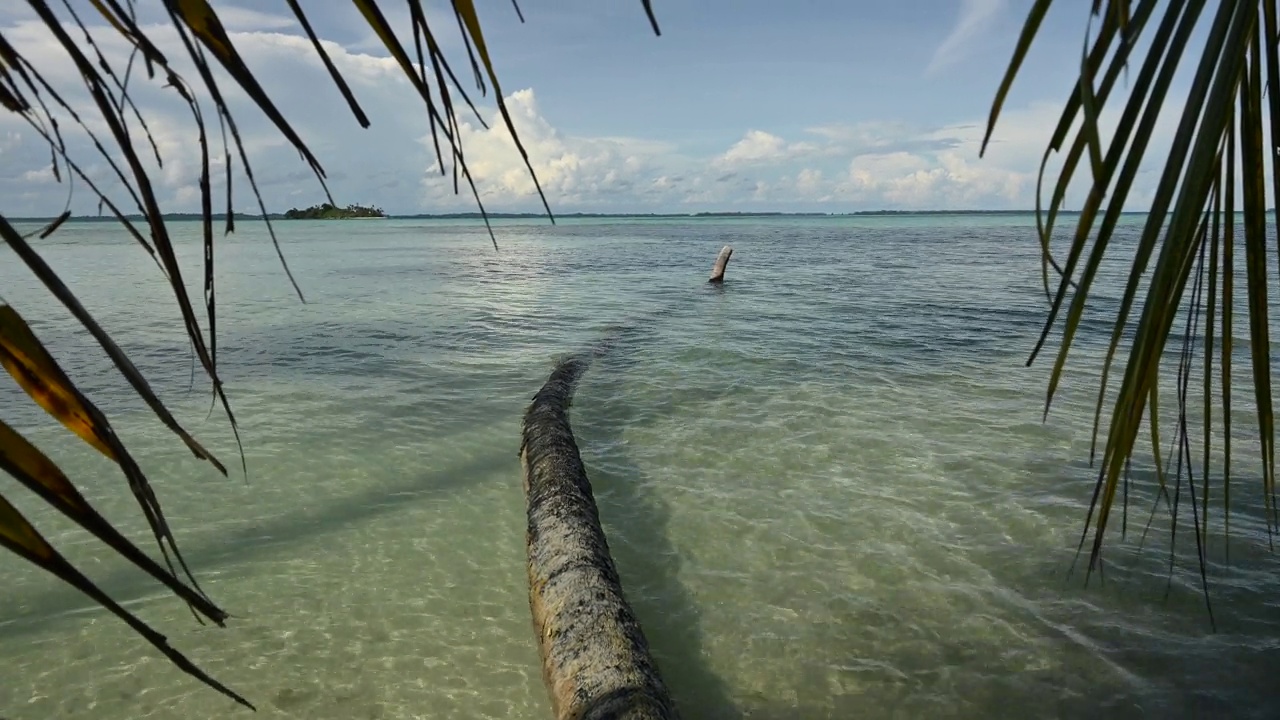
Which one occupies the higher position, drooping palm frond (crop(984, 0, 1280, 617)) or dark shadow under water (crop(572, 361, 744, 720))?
drooping palm frond (crop(984, 0, 1280, 617))

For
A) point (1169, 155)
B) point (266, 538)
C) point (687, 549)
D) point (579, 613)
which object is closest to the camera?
point (1169, 155)

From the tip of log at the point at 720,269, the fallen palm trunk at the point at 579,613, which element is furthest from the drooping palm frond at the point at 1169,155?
the tip of log at the point at 720,269

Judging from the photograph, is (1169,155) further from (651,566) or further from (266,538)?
(266,538)

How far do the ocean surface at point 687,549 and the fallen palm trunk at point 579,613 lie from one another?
11.4 inches

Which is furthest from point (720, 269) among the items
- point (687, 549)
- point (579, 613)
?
point (579, 613)

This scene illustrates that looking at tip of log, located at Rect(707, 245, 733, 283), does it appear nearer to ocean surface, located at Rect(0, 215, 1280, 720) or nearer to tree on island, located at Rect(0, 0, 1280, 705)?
ocean surface, located at Rect(0, 215, 1280, 720)

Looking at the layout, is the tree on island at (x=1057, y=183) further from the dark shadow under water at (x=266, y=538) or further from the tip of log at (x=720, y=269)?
the tip of log at (x=720, y=269)

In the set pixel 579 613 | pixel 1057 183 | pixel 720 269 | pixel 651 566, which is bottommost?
pixel 651 566

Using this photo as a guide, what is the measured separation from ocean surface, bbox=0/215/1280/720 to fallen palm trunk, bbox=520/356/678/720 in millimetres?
290

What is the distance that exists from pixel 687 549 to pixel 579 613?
57.8 inches

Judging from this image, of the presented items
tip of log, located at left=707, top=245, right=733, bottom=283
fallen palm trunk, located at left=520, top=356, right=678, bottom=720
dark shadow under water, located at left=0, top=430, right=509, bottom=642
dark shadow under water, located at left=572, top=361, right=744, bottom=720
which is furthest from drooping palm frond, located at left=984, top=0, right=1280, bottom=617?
tip of log, located at left=707, top=245, right=733, bottom=283

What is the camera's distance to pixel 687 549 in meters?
5.03

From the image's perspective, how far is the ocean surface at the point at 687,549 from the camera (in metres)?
3.66

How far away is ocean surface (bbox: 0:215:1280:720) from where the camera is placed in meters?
3.66
